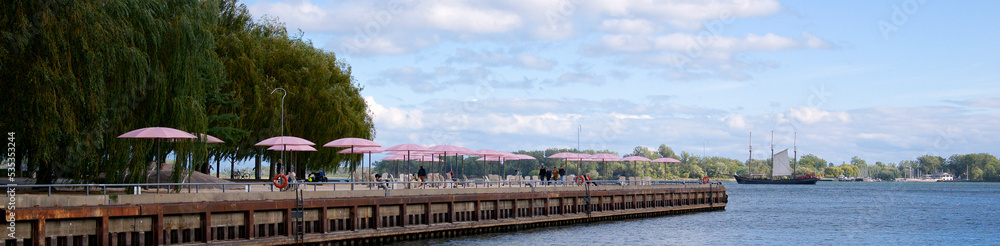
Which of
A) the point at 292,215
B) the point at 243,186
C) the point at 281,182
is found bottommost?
the point at 292,215

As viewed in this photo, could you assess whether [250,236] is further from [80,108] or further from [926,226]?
[926,226]

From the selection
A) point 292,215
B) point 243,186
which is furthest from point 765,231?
point 292,215

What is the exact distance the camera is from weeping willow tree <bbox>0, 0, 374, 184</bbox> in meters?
27.0

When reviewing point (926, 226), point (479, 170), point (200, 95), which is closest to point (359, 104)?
point (200, 95)

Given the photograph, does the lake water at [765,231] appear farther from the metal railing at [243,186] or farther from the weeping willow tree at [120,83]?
the weeping willow tree at [120,83]

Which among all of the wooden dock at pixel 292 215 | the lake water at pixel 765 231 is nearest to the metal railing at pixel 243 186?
the wooden dock at pixel 292 215

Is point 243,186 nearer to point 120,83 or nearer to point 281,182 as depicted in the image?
point 281,182

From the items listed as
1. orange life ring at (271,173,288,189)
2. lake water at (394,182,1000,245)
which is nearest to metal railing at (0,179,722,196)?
orange life ring at (271,173,288,189)

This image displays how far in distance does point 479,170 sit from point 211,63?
160319 mm

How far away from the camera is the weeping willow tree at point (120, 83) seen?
26984 millimetres

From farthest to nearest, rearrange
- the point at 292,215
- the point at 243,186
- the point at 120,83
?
the point at 243,186 → the point at 292,215 → the point at 120,83

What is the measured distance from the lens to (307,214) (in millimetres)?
32500

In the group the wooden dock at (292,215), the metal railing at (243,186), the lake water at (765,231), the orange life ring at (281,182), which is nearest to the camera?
the wooden dock at (292,215)

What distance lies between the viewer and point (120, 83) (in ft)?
102
